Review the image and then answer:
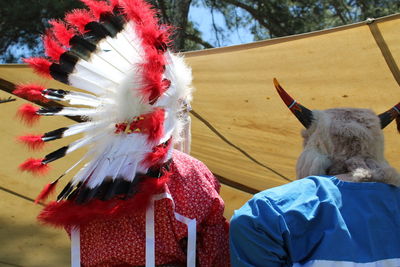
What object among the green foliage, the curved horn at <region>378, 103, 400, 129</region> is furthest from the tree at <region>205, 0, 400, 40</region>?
the curved horn at <region>378, 103, 400, 129</region>

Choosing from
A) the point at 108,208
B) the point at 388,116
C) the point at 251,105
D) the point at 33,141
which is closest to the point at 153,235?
the point at 108,208

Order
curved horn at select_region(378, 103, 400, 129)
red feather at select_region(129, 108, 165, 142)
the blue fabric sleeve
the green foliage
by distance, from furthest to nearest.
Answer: the green foliage, curved horn at select_region(378, 103, 400, 129), red feather at select_region(129, 108, 165, 142), the blue fabric sleeve

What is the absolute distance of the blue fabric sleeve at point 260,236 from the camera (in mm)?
1514

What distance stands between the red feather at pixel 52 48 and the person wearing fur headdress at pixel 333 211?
2.45 feet

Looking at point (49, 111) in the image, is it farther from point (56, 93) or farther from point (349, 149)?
point (349, 149)

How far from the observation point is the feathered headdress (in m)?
1.63

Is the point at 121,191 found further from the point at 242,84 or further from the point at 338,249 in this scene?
the point at 242,84

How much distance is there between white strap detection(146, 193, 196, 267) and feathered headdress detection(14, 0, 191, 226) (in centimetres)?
5

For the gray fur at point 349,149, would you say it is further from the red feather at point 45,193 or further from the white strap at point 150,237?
the red feather at point 45,193

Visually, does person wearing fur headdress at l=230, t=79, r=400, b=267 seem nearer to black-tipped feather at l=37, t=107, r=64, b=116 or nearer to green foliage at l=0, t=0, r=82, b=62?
black-tipped feather at l=37, t=107, r=64, b=116

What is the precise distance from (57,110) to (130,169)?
0.35 m

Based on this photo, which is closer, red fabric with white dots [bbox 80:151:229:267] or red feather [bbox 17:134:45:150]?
red fabric with white dots [bbox 80:151:229:267]

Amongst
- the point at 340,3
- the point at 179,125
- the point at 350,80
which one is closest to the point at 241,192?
the point at 350,80

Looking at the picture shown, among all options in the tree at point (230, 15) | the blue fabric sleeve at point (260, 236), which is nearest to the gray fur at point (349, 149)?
the blue fabric sleeve at point (260, 236)
